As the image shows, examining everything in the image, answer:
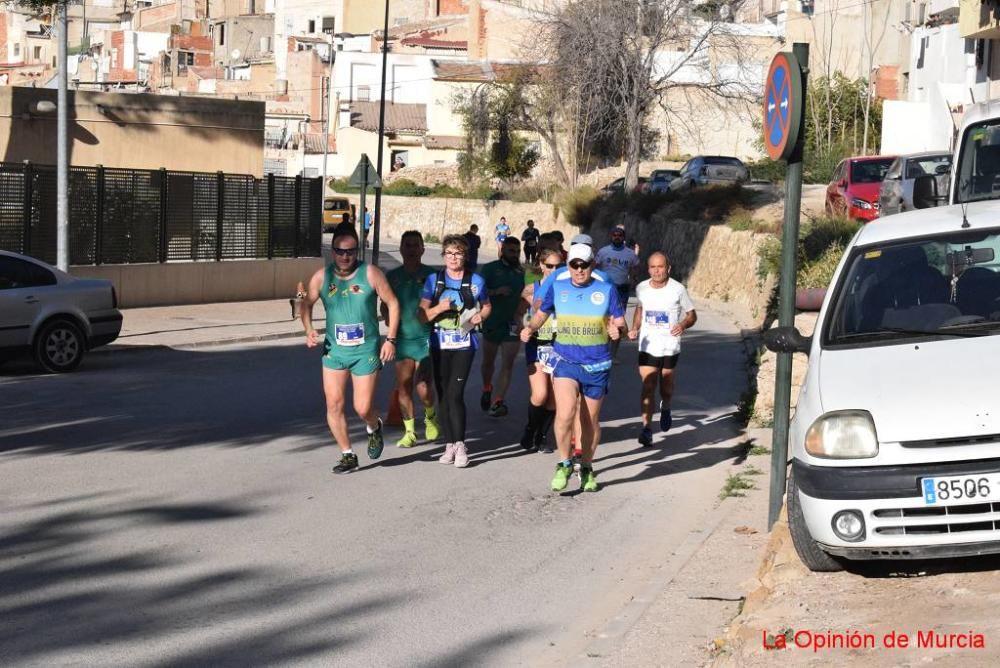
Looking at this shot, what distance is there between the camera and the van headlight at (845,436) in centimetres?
656

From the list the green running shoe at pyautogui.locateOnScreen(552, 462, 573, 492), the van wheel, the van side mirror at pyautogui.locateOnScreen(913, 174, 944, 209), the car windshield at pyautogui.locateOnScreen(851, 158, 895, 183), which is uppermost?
the car windshield at pyautogui.locateOnScreen(851, 158, 895, 183)

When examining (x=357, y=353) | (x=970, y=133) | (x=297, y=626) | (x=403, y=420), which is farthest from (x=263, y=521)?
(x=970, y=133)

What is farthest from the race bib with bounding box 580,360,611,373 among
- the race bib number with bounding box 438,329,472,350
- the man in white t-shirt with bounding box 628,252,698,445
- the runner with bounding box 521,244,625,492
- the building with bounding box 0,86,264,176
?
the building with bounding box 0,86,264,176

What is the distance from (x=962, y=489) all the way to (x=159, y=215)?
24.0 meters

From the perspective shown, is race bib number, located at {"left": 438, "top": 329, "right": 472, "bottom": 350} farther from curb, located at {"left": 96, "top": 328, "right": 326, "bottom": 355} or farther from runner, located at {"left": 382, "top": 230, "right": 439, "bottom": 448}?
curb, located at {"left": 96, "top": 328, "right": 326, "bottom": 355}

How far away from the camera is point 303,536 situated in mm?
8930

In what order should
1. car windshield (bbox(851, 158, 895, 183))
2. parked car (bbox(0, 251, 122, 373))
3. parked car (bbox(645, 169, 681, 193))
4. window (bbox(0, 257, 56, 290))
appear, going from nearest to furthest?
parked car (bbox(0, 251, 122, 373))
window (bbox(0, 257, 56, 290))
car windshield (bbox(851, 158, 895, 183))
parked car (bbox(645, 169, 681, 193))

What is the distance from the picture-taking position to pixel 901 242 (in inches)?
314

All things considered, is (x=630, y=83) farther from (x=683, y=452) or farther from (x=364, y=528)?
(x=364, y=528)

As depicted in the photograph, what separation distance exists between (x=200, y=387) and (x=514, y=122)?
56251 mm

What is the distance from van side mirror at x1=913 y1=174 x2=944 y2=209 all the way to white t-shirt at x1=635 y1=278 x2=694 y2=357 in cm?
218

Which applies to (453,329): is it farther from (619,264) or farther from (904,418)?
(619,264)

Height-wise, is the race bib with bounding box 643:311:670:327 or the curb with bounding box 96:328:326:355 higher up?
the race bib with bounding box 643:311:670:327

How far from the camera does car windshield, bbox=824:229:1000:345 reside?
24.3 feet
